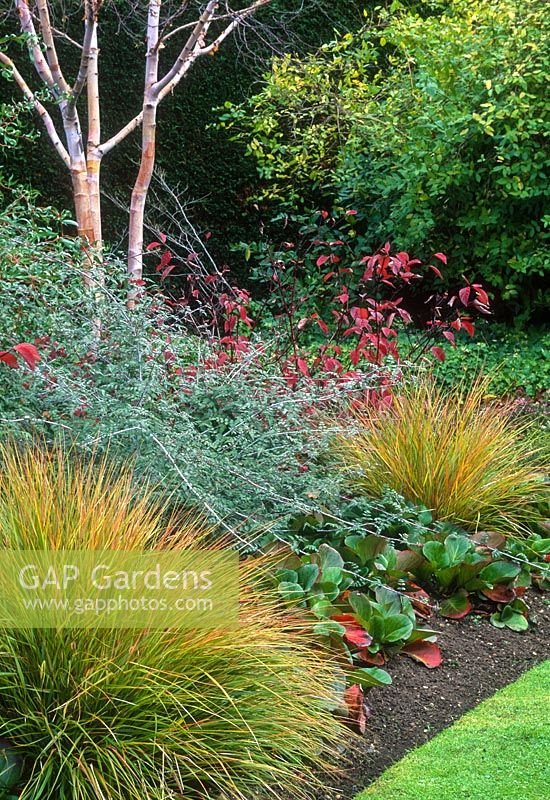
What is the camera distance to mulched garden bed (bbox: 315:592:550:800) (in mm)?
2826

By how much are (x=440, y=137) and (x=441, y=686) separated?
6010 millimetres

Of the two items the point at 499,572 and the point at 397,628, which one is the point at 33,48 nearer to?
the point at 499,572

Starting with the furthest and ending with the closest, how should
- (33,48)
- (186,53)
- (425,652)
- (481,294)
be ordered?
(186,53) < (33,48) < (481,294) < (425,652)

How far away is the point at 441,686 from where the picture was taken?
10.8 feet

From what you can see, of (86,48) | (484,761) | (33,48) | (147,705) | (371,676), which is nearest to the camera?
(147,705)

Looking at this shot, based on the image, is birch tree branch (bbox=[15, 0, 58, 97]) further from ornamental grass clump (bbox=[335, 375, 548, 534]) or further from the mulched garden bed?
the mulched garden bed

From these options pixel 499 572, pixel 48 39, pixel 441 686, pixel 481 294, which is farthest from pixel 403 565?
pixel 48 39

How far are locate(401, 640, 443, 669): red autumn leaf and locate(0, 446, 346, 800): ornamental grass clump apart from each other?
0.68 m

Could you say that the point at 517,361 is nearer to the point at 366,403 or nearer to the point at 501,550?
the point at 366,403

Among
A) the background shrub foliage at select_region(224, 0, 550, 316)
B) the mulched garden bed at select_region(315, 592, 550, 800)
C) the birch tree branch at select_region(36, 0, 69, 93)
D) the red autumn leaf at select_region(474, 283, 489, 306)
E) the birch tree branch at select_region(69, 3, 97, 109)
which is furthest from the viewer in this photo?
the background shrub foliage at select_region(224, 0, 550, 316)

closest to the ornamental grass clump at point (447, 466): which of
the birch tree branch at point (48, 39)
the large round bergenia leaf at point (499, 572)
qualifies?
the large round bergenia leaf at point (499, 572)

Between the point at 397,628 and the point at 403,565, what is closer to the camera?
the point at 397,628

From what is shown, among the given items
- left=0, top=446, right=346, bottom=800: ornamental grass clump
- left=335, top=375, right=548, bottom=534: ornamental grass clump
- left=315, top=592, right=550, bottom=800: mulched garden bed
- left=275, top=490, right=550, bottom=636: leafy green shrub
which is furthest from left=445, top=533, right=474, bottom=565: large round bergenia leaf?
left=0, top=446, right=346, bottom=800: ornamental grass clump

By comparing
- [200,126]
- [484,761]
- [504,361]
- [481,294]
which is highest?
[200,126]
